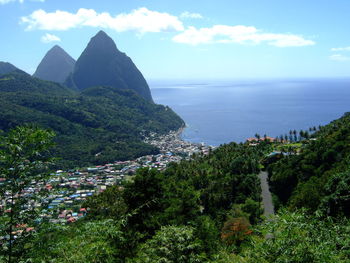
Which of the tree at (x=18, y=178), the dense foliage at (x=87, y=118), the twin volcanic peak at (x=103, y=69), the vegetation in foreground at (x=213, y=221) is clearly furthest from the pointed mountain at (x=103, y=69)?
the tree at (x=18, y=178)

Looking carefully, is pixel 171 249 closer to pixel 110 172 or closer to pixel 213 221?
pixel 213 221

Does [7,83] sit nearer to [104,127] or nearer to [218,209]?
[104,127]

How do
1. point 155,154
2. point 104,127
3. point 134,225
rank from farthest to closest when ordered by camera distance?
point 104,127 < point 155,154 < point 134,225

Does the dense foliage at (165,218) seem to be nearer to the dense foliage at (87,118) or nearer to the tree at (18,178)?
the tree at (18,178)

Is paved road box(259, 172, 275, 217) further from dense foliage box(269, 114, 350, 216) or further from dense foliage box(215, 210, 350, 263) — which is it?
dense foliage box(215, 210, 350, 263)

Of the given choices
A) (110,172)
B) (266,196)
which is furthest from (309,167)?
(110,172)

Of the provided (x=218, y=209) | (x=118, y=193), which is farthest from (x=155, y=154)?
(x=118, y=193)
